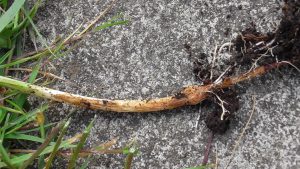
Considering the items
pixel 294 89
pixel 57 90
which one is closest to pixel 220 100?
pixel 294 89

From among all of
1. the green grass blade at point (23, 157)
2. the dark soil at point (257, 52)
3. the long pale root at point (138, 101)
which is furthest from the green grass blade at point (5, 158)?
the dark soil at point (257, 52)

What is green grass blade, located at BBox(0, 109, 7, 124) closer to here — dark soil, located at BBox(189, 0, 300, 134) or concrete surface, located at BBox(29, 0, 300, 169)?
concrete surface, located at BBox(29, 0, 300, 169)

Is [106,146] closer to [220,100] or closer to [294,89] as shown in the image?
[220,100]

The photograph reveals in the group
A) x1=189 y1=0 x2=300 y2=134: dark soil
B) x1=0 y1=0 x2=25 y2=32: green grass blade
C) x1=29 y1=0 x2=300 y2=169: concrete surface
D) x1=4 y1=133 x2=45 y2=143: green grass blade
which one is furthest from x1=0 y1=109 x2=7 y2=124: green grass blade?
x1=189 y1=0 x2=300 y2=134: dark soil

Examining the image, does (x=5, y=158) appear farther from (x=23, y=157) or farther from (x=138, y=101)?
(x=138, y=101)

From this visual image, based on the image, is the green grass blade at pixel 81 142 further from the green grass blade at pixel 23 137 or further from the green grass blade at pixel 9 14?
the green grass blade at pixel 9 14

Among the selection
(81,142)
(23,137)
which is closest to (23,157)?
(23,137)
